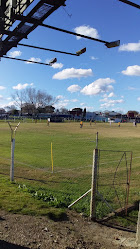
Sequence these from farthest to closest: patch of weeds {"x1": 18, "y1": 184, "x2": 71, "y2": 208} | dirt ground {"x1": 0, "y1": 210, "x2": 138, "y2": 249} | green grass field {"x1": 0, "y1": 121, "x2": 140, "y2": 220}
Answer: patch of weeds {"x1": 18, "y1": 184, "x2": 71, "y2": 208}
green grass field {"x1": 0, "y1": 121, "x2": 140, "y2": 220}
dirt ground {"x1": 0, "y1": 210, "x2": 138, "y2": 249}

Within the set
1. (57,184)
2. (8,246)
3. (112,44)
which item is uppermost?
(112,44)

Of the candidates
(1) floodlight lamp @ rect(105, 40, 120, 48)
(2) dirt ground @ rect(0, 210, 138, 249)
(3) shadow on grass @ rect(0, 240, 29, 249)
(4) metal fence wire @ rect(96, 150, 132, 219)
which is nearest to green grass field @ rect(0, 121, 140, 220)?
(4) metal fence wire @ rect(96, 150, 132, 219)

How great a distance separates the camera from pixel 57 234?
13.2 feet

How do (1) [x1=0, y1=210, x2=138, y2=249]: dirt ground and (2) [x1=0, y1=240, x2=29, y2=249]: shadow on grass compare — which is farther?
(1) [x1=0, y1=210, x2=138, y2=249]: dirt ground

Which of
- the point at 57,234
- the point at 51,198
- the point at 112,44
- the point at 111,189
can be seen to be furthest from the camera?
the point at 111,189

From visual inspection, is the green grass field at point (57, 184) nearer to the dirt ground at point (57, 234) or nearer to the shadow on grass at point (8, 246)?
the dirt ground at point (57, 234)

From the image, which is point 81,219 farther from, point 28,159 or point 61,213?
point 28,159

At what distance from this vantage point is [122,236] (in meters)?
4.34

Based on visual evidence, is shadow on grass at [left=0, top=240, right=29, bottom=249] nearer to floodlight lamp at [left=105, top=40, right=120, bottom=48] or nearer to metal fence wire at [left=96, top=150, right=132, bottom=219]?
metal fence wire at [left=96, top=150, right=132, bottom=219]

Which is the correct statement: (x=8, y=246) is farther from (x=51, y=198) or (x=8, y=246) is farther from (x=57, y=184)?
(x=57, y=184)

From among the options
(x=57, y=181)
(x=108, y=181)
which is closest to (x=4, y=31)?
(x=57, y=181)

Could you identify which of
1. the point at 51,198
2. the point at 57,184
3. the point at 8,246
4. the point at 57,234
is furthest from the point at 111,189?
the point at 8,246

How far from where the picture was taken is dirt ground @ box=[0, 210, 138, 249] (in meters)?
3.65

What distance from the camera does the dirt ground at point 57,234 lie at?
365 cm
